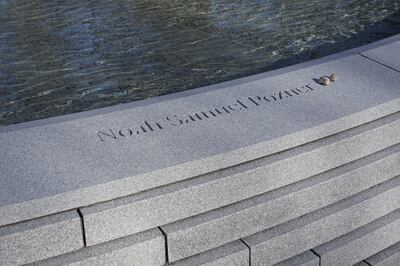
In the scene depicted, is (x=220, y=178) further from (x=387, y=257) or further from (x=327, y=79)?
(x=387, y=257)

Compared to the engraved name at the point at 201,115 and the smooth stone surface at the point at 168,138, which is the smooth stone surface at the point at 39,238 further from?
the engraved name at the point at 201,115

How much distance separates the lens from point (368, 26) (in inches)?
298

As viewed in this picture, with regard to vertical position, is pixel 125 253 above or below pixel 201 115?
below

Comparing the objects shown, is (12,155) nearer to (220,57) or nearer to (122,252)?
(122,252)

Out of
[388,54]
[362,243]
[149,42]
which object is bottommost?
[362,243]

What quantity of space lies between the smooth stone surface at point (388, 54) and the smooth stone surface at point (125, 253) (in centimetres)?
253

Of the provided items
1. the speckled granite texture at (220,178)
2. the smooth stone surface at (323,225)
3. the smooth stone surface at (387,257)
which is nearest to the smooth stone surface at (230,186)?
the speckled granite texture at (220,178)

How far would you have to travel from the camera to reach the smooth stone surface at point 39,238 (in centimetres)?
317

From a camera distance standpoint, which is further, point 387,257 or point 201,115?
point 387,257

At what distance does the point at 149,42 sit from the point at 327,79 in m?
2.94

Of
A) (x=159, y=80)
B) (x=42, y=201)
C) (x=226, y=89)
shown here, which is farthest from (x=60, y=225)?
(x=159, y=80)

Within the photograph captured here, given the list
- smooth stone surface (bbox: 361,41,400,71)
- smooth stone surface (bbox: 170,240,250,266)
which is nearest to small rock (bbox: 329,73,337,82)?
smooth stone surface (bbox: 361,41,400,71)

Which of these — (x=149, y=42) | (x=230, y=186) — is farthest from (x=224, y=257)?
(x=149, y=42)

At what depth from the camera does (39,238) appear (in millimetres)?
3229
